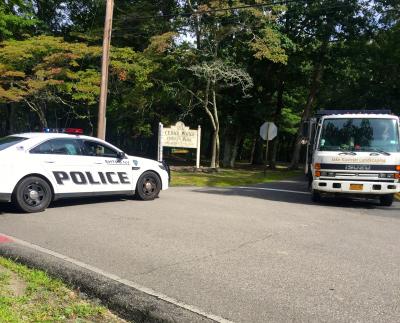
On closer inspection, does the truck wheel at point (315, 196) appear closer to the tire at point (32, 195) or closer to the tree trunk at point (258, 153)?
the tire at point (32, 195)

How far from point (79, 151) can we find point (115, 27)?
1795cm

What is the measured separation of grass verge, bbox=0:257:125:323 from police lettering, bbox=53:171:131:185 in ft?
15.3

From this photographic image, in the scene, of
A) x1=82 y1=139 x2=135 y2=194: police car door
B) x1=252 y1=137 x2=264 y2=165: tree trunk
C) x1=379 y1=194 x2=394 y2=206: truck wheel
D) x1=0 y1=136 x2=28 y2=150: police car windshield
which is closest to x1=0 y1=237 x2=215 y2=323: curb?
x1=0 y1=136 x2=28 y2=150: police car windshield

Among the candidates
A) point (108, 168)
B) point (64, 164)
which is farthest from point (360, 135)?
point (64, 164)

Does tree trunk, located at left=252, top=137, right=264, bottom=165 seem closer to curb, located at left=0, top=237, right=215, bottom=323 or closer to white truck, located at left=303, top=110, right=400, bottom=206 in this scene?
white truck, located at left=303, top=110, right=400, bottom=206

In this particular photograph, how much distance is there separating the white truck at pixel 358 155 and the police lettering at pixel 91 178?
4.96 metres

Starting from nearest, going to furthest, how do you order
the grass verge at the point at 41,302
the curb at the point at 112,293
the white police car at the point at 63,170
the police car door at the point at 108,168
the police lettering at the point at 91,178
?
1. the grass verge at the point at 41,302
2. the curb at the point at 112,293
3. the white police car at the point at 63,170
4. the police lettering at the point at 91,178
5. the police car door at the point at 108,168

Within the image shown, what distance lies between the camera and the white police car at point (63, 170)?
9.19 meters

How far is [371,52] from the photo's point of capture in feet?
86.7

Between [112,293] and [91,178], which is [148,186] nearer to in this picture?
[91,178]

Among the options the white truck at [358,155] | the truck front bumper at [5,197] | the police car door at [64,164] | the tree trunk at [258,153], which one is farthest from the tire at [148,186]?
the tree trunk at [258,153]

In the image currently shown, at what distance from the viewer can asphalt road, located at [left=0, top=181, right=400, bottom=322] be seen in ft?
15.6

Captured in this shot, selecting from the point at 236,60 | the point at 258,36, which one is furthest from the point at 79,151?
the point at 236,60

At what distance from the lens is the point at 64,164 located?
994 centimetres
